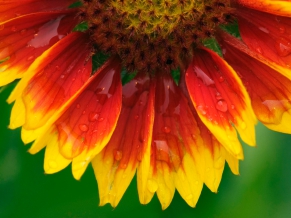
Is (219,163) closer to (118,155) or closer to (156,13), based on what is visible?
(118,155)

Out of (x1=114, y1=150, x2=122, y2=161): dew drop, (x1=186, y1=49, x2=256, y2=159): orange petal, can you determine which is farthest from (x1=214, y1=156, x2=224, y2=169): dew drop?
(x1=114, y1=150, x2=122, y2=161): dew drop

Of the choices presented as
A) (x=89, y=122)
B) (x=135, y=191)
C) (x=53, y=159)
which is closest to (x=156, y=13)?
(x=89, y=122)

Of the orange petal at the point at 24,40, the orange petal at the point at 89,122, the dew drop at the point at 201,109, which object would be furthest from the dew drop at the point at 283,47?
the orange petal at the point at 24,40

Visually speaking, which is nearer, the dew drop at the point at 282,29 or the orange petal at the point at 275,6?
the orange petal at the point at 275,6

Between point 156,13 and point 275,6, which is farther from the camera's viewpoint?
point 156,13

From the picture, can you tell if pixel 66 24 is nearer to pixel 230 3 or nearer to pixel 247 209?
pixel 230 3

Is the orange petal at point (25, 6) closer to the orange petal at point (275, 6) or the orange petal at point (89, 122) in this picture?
the orange petal at point (89, 122)

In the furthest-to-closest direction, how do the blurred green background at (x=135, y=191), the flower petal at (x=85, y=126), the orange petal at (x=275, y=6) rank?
1. the blurred green background at (x=135, y=191)
2. the flower petal at (x=85, y=126)
3. the orange petal at (x=275, y=6)
